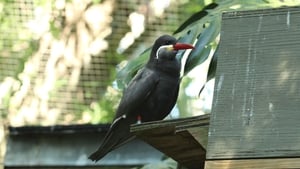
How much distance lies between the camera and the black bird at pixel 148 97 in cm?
260

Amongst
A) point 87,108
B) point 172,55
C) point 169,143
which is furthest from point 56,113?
point 169,143

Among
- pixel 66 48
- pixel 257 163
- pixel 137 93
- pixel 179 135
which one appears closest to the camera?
pixel 257 163

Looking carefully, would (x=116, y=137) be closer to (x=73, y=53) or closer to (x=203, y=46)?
(x=203, y=46)

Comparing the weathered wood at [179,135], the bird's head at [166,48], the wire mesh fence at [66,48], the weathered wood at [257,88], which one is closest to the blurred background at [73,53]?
the wire mesh fence at [66,48]

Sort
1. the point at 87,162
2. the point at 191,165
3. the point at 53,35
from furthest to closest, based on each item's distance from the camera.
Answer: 1. the point at 53,35
2. the point at 87,162
3. the point at 191,165

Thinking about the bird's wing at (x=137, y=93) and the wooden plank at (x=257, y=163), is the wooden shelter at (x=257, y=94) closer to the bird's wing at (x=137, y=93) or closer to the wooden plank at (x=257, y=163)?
the wooden plank at (x=257, y=163)

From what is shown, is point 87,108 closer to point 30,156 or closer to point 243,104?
point 30,156

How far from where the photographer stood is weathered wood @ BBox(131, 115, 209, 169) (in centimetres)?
205

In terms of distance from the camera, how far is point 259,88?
185cm

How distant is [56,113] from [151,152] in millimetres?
707

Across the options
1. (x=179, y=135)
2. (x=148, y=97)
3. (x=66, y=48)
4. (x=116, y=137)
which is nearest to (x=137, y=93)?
(x=148, y=97)

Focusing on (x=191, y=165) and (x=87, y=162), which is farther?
(x=87, y=162)

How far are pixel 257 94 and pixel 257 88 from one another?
13mm

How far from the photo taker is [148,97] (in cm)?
262
